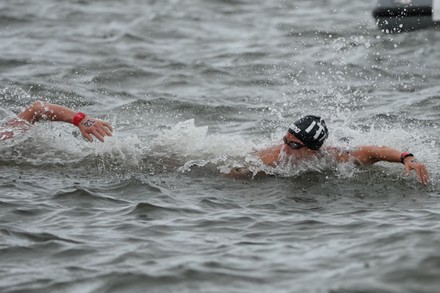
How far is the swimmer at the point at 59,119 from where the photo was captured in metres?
9.84

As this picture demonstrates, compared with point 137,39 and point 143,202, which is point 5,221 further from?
point 137,39

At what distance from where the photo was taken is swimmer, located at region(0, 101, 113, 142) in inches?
387

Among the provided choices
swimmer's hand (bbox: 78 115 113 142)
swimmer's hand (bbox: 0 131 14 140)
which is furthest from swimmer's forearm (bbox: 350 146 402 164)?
swimmer's hand (bbox: 0 131 14 140)

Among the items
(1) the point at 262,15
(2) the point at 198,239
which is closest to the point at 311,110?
(2) the point at 198,239

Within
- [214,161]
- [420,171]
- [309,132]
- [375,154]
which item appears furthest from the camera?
[214,161]

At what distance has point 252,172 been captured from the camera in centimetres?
1053

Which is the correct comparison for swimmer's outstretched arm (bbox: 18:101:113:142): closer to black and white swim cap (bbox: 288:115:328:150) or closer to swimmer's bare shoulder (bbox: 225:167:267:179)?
swimmer's bare shoulder (bbox: 225:167:267:179)

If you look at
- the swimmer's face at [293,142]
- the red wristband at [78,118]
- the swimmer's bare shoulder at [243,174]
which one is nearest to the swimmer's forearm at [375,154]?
Result: the swimmer's face at [293,142]

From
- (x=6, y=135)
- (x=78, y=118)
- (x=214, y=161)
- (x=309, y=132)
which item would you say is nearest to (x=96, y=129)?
(x=78, y=118)

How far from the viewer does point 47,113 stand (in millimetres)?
10492

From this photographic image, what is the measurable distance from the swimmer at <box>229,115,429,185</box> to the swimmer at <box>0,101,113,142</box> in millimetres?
1705

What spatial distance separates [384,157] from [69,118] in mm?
3597

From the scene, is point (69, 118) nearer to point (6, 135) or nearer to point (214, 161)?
point (6, 135)

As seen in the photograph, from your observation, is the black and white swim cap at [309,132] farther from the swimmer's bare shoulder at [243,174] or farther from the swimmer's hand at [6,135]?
the swimmer's hand at [6,135]
